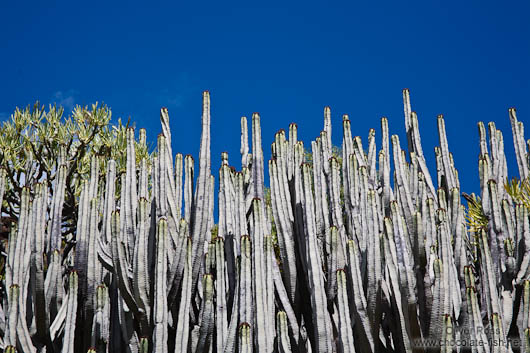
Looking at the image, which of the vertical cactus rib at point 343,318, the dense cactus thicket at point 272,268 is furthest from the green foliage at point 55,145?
the vertical cactus rib at point 343,318

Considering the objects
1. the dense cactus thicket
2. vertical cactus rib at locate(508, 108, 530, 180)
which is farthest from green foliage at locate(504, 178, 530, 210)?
the dense cactus thicket

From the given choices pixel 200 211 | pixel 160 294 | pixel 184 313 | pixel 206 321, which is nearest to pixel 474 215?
pixel 200 211

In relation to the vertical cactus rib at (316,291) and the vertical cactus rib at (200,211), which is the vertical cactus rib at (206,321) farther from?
the vertical cactus rib at (316,291)

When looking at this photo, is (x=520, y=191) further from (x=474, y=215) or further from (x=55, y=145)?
(x=55, y=145)

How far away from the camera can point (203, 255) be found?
4.88 meters

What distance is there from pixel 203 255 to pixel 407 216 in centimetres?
163

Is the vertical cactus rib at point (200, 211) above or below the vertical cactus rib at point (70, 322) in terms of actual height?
above

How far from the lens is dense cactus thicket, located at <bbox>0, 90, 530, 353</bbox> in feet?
13.7

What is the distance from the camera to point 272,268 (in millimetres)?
4344

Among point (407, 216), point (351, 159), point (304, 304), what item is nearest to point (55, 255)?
point (304, 304)

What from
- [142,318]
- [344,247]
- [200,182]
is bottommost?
[142,318]

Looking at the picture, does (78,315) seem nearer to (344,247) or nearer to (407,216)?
(344,247)

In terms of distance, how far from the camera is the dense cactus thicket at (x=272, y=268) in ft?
13.7

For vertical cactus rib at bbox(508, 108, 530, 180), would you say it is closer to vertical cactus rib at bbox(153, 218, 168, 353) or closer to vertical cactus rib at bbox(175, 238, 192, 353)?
vertical cactus rib at bbox(175, 238, 192, 353)
